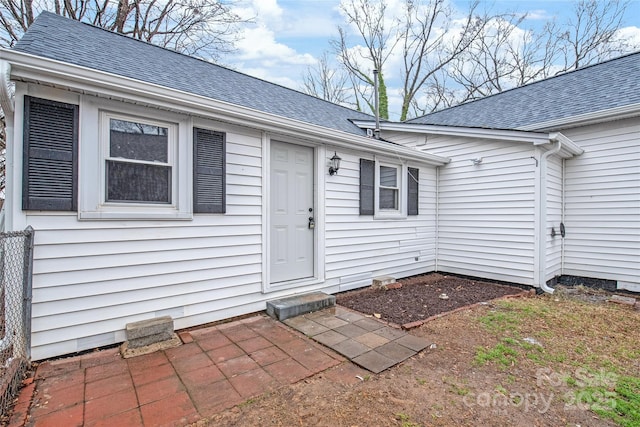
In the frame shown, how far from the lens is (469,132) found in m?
5.86

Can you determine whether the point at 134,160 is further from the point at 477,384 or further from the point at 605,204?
→ the point at 605,204

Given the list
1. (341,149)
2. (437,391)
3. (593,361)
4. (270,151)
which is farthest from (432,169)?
(437,391)

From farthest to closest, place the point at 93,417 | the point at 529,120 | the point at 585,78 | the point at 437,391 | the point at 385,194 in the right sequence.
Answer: the point at 585,78, the point at 529,120, the point at 385,194, the point at 437,391, the point at 93,417

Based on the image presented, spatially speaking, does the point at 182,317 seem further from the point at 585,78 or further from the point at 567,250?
the point at 585,78

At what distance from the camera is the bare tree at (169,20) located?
9703 millimetres

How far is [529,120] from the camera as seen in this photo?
20.9 feet

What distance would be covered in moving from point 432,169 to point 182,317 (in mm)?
5373

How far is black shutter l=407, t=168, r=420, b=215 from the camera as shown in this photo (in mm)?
6016

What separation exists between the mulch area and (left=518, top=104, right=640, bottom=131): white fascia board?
3.12 metres

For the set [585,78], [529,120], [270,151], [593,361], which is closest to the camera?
[593,361]

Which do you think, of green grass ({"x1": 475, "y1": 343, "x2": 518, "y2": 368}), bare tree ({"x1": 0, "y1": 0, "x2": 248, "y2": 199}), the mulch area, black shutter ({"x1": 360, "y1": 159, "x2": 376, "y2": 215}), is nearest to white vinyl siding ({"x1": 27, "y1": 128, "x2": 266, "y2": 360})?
the mulch area

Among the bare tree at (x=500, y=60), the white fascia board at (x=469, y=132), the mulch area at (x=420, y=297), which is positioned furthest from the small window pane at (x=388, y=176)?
the bare tree at (x=500, y=60)

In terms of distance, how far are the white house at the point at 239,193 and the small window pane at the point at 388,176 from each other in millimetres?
30

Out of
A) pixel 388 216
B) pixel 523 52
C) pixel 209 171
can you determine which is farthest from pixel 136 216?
pixel 523 52
